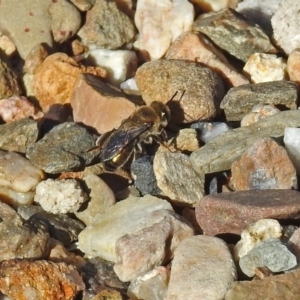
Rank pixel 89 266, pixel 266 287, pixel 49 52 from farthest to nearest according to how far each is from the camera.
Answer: pixel 49 52
pixel 89 266
pixel 266 287

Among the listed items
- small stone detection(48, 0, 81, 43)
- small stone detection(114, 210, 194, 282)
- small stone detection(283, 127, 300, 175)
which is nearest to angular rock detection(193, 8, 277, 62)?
small stone detection(48, 0, 81, 43)

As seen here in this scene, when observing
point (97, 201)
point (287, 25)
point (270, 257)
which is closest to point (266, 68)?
point (287, 25)

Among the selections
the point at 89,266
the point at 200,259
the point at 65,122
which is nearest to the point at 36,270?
the point at 89,266

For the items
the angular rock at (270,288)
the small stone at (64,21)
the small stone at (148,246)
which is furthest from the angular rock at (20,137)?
the angular rock at (270,288)

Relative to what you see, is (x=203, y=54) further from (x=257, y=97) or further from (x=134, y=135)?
(x=134, y=135)

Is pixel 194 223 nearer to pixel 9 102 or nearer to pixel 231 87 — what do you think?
pixel 231 87

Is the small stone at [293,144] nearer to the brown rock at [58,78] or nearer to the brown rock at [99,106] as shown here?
the brown rock at [99,106]

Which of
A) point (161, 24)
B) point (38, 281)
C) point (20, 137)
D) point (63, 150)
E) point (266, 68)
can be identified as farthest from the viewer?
point (161, 24)
